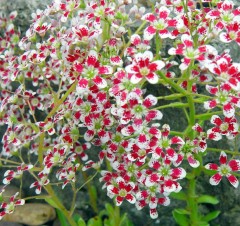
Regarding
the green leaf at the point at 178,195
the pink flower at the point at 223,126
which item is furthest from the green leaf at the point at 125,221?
the pink flower at the point at 223,126

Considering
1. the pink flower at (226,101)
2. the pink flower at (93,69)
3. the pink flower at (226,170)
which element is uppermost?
the pink flower at (93,69)

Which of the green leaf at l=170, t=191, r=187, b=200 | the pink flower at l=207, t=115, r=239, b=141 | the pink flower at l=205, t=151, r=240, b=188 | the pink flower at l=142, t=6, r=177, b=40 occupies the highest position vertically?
the pink flower at l=142, t=6, r=177, b=40

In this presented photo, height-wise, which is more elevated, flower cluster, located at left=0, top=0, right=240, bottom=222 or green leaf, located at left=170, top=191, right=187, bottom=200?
flower cluster, located at left=0, top=0, right=240, bottom=222

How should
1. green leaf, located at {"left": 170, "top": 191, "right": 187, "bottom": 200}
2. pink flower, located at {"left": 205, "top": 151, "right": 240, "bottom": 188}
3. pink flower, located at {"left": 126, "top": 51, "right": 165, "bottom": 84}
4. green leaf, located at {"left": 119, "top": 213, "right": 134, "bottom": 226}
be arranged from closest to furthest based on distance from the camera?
pink flower, located at {"left": 126, "top": 51, "right": 165, "bottom": 84}
pink flower, located at {"left": 205, "top": 151, "right": 240, "bottom": 188}
green leaf, located at {"left": 170, "top": 191, "right": 187, "bottom": 200}
green leaf, located at {"left": 119, "top": 213, "right": 134, "bottom": 226}

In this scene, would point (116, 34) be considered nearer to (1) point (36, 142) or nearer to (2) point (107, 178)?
(2) point (107, 178)

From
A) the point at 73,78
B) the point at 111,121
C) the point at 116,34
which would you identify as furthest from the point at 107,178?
the point at 116,34

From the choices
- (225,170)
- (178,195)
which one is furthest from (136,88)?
(178,195)

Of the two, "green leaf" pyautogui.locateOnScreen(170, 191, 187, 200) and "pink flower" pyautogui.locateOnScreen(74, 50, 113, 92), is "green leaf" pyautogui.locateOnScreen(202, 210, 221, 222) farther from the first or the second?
"pink flower" pyautogui.locateOnScreen(74, 50, 113, 92)

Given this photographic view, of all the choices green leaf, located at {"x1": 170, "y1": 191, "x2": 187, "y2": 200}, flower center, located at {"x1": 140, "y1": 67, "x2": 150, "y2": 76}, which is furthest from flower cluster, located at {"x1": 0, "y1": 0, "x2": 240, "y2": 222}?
green leaf, located at {"x1": 170, "y1": 191, "x2": 187, "y2": 200}

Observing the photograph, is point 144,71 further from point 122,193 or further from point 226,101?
point 122,193

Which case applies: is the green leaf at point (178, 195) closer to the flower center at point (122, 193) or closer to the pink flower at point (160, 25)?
the flower center at point (122, 193)

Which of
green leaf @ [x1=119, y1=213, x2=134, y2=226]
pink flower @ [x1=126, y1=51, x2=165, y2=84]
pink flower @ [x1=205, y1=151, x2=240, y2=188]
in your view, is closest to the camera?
pink flower @ [x1=126, y1=51, x2=165, y2=84]
